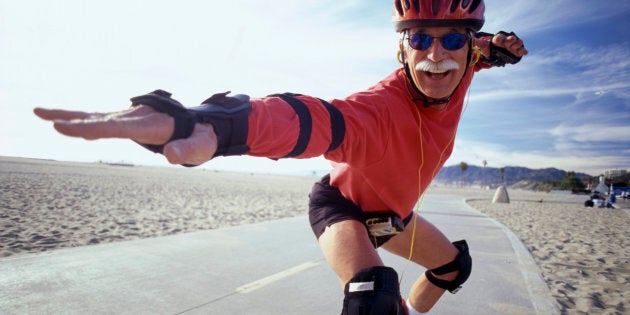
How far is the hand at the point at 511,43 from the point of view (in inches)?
121

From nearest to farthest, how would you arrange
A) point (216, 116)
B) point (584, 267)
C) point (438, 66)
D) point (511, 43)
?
1. point (216, 116)
2. point (438, 66)
3. point (511, 43)
4. point (584, 267)

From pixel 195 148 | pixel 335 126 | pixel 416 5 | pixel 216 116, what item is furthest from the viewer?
pixel 416 5

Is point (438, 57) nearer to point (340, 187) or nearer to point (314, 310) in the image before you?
point (340, 187)

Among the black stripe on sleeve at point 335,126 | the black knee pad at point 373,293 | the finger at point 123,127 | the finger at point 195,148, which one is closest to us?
the finger at point 123,127

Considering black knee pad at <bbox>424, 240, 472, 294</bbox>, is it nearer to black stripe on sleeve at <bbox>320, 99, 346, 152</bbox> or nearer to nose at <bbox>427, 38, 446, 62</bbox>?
nose at <bbox>427, 38, 446, 62</bbox>

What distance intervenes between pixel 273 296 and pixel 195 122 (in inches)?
105

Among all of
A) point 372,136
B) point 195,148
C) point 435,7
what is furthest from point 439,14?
point 195,148

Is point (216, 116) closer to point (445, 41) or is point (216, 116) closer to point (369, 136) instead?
point (369, 136)

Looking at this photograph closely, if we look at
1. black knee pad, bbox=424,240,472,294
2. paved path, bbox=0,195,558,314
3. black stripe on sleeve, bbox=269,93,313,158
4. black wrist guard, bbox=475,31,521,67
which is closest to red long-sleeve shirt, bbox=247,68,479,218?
black stripe on sleeve, bbox=269,93,313,158

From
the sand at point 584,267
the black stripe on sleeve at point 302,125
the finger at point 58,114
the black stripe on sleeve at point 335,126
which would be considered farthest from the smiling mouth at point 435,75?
the sand at point 584,267

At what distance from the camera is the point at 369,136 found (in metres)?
1.70

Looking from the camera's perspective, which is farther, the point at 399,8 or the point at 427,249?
the point at 427,249

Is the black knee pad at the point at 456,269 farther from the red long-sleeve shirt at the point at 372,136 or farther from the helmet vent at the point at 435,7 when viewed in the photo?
the helmet vent at the point at 435,7

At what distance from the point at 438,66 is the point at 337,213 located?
3.58 feet
